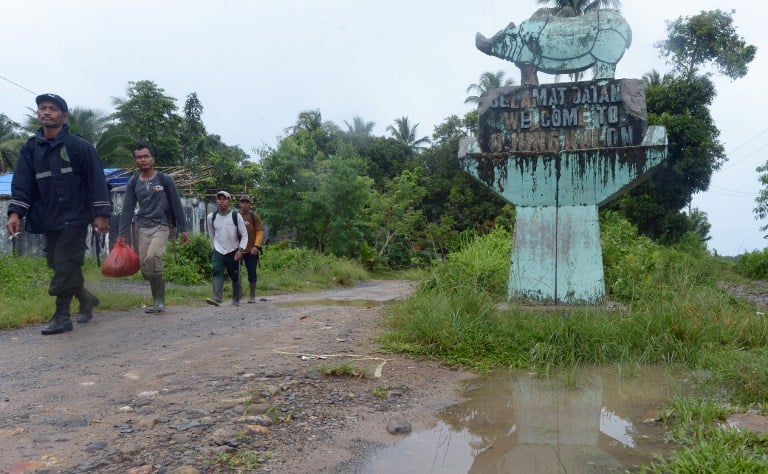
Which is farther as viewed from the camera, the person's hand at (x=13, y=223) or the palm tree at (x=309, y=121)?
the palm tree at (x=309, y=121)

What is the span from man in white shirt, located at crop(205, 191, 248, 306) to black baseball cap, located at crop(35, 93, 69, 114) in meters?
2.71

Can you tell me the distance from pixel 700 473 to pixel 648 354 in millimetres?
2159

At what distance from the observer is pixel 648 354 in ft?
14.0

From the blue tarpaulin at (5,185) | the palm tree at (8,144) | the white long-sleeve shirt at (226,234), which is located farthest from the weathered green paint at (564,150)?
the palm tree at (8,144)

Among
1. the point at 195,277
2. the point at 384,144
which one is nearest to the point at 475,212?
the point at 384,144

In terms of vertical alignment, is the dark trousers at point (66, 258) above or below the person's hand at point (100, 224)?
below

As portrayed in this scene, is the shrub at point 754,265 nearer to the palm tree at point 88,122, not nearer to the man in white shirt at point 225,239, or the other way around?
the man in white shirt at point 225,239

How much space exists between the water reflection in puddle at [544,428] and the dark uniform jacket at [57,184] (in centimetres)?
361

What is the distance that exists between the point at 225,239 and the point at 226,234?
67 millimetres

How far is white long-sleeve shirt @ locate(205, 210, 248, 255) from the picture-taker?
26.0 feet

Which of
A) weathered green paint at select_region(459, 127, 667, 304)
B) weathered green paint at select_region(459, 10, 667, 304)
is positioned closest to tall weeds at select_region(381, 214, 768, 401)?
weathered green paint at select_region(459, 127, 667, 304)

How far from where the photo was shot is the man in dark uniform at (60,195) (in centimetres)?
514

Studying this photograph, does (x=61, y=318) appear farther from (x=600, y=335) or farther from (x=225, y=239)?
(x=600, y=335)

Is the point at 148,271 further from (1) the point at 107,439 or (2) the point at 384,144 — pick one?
(2) the point at 384,144
